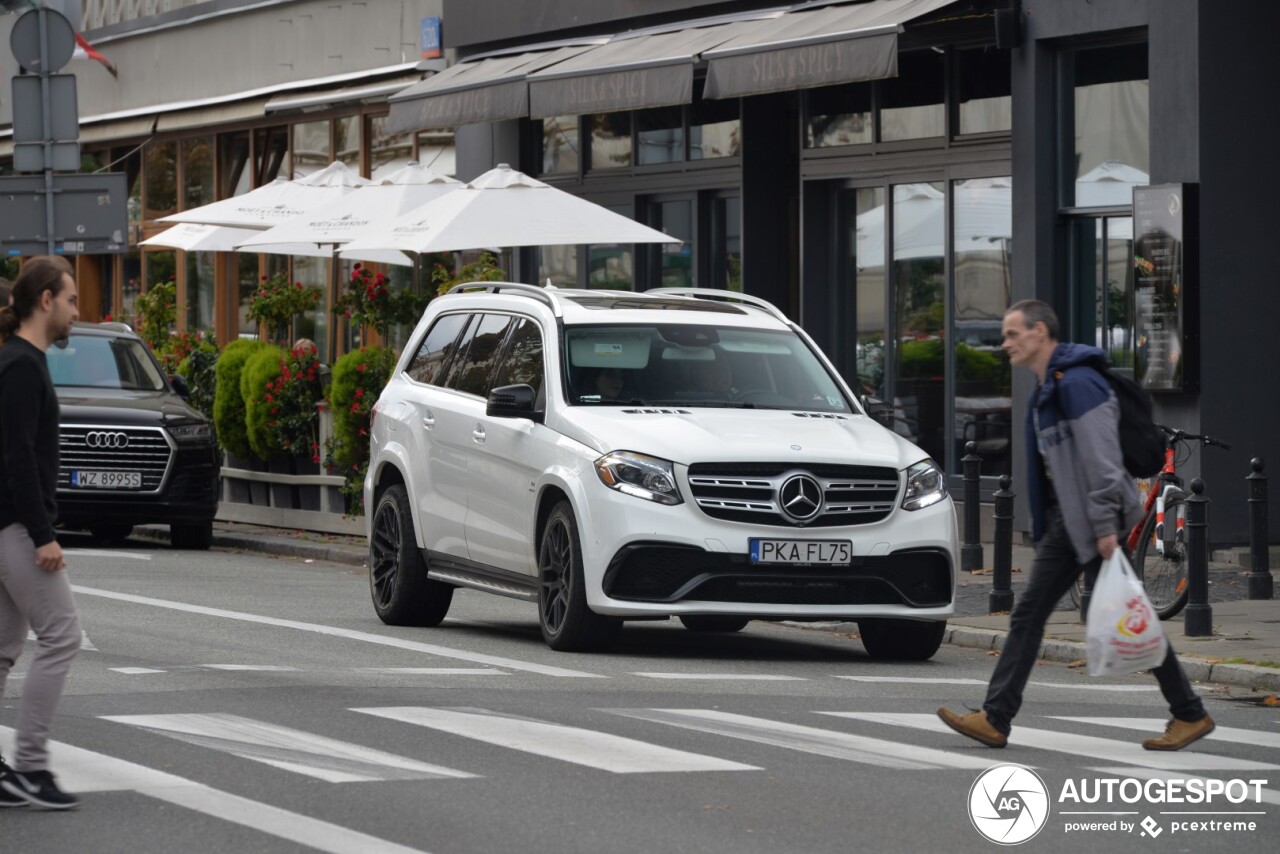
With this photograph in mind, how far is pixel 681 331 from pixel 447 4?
15.9 m

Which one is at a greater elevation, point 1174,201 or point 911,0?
point 911,0

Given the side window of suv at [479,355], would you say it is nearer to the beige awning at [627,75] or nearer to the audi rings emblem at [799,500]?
the audi rings emblem at [799,500]

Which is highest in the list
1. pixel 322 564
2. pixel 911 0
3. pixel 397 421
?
pixel 911 0

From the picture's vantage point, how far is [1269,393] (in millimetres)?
17969

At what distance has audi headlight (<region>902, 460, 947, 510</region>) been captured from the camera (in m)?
12.7

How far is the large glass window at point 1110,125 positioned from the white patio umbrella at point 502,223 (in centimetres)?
333

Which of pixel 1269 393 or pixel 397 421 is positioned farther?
pixel 1269 393

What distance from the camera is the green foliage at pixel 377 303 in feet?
73.0

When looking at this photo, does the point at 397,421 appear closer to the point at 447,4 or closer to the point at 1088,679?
the point at 1088,679

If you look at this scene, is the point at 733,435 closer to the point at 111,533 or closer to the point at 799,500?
the point at 799,500

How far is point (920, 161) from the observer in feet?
70.2

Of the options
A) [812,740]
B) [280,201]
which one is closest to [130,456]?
[280,201]

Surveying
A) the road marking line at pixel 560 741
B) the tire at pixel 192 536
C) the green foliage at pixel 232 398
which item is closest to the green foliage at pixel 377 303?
the green foliage at pixel 232 398

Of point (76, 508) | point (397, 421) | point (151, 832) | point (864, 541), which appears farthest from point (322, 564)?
point (151, 832)
